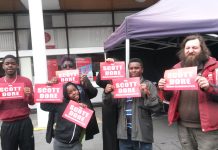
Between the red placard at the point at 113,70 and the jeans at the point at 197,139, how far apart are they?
1063mm

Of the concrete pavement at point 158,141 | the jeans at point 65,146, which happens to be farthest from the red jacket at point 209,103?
the concrete pavement at point 158,141

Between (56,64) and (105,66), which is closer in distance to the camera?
(105,66)

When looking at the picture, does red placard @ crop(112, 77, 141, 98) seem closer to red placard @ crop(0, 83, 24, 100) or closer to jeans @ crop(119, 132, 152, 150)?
jeans @ crop(119, 132, 152, 150)

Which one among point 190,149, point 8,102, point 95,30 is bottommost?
point 190,149

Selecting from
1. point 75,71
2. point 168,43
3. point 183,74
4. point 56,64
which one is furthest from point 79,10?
point 183,74

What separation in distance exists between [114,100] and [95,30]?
308 inches

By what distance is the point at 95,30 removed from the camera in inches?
458

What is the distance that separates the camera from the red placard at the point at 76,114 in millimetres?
3793

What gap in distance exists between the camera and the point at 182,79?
329 cm

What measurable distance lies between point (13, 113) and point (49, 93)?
0.59 m

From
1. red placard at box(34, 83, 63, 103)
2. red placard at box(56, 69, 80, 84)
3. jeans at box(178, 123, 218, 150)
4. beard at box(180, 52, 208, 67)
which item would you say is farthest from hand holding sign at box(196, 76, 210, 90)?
red placard at box(56, 69, 80, 84)

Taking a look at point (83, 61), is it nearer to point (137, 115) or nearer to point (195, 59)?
point (137, 115)

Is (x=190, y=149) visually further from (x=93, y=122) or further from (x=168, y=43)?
(x=168, y=43)

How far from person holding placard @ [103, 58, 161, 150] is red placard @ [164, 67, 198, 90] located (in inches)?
15.2
